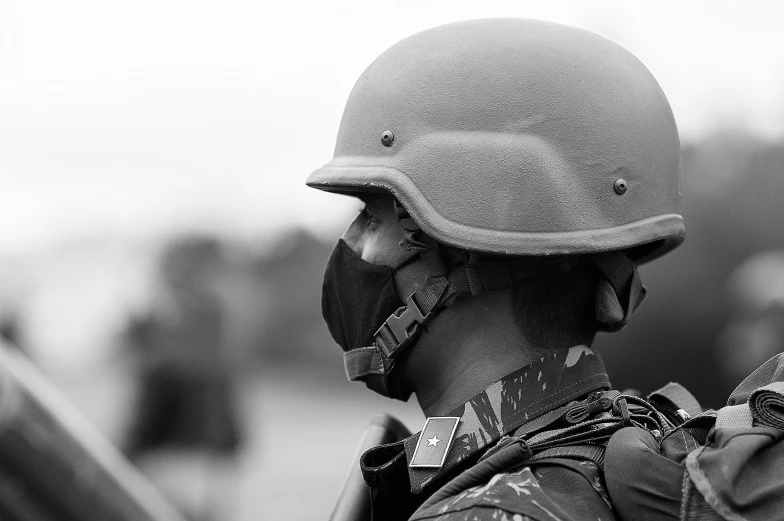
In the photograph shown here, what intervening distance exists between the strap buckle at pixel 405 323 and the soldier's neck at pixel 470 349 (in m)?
0.04

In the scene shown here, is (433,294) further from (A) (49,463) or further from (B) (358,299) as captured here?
(A) (49,463)

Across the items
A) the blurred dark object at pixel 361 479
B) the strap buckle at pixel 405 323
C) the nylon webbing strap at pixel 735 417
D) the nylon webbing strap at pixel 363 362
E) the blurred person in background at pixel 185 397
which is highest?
the strap buckle at pixel 405 323

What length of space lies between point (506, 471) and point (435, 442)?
36 centimetres

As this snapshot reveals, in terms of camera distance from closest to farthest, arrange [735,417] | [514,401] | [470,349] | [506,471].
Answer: [735,417] → [506,471] → [514,401] → [470,349]

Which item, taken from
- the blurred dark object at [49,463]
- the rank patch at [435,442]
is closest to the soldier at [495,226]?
the rank patch at [435,442]

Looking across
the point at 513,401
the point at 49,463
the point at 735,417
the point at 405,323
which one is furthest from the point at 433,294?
the point at 49,463

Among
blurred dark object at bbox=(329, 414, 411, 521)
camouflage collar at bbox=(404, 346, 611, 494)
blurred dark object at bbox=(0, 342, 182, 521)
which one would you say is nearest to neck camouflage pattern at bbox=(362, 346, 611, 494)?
camouflage collar at bbox=(404, 346, 611, 494)

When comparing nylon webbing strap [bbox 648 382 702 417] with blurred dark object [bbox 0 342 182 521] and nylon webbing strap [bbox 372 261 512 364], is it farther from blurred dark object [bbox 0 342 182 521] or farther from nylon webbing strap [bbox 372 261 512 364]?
blurred dark object [bbox 0 342 182 521]

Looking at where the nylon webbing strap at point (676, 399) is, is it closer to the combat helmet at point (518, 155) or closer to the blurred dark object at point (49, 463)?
the combat helmet at point (518, 155)

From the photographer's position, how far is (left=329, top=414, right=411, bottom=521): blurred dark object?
10.6ft

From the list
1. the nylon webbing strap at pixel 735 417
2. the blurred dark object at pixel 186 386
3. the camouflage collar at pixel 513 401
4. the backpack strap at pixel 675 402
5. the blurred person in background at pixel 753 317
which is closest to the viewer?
the nylon webbing strap at pixel 735 417

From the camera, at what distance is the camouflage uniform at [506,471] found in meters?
2.27

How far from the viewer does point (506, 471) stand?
2418 millimetres

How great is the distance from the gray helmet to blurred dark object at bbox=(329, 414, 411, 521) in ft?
2.99
